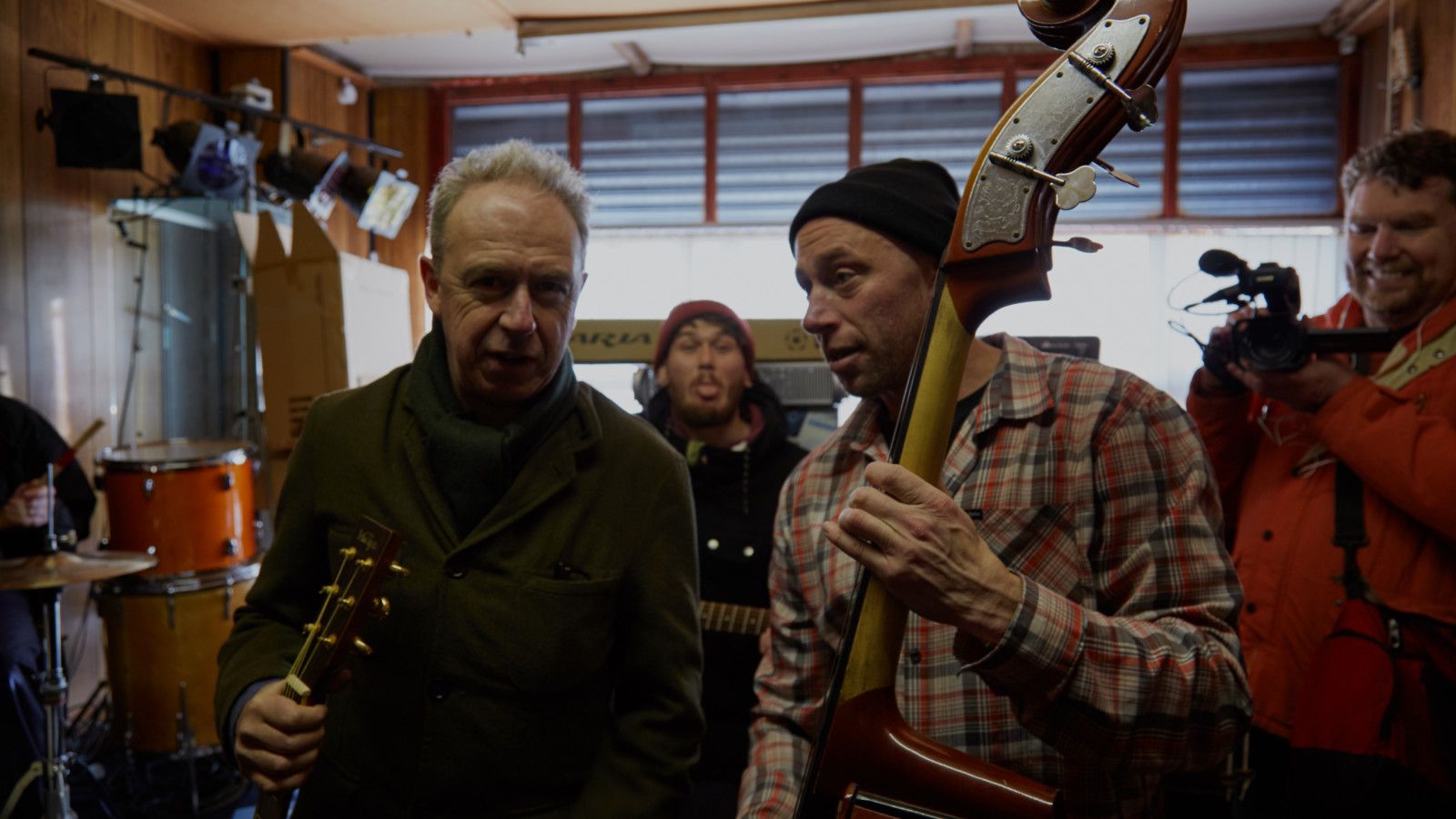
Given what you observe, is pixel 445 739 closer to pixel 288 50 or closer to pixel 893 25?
pixel 893 25

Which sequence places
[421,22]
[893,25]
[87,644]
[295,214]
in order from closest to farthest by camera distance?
[295,214] < [87,644] < [421,22] < [893,25]

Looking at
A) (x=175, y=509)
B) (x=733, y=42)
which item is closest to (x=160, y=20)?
(x=175, y=509)

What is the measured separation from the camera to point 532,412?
4.57 feet

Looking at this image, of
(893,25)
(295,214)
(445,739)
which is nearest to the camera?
(445,739)

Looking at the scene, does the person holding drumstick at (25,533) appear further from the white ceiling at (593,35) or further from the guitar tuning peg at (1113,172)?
the guitar tuning peg at (1113,172)

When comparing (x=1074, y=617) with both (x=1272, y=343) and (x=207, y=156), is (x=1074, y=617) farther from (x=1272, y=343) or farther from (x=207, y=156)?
(x=207, y=156)

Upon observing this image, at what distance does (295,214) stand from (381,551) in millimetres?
2888

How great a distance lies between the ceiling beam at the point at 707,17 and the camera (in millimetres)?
4539

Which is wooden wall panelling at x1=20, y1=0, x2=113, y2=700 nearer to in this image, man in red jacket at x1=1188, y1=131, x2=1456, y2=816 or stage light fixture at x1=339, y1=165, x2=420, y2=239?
stage light fixture at x1=339, y1=165, x2=420, y2=239

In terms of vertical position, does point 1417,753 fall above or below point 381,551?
below

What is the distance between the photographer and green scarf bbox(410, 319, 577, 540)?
1.33 m

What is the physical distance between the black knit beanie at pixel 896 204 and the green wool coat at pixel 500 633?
0.51 metres

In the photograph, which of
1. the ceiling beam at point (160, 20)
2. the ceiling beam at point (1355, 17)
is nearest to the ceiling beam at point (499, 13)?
the ceiling beam at point (160, 20)

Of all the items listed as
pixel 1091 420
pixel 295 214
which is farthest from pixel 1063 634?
pixel 295 214
